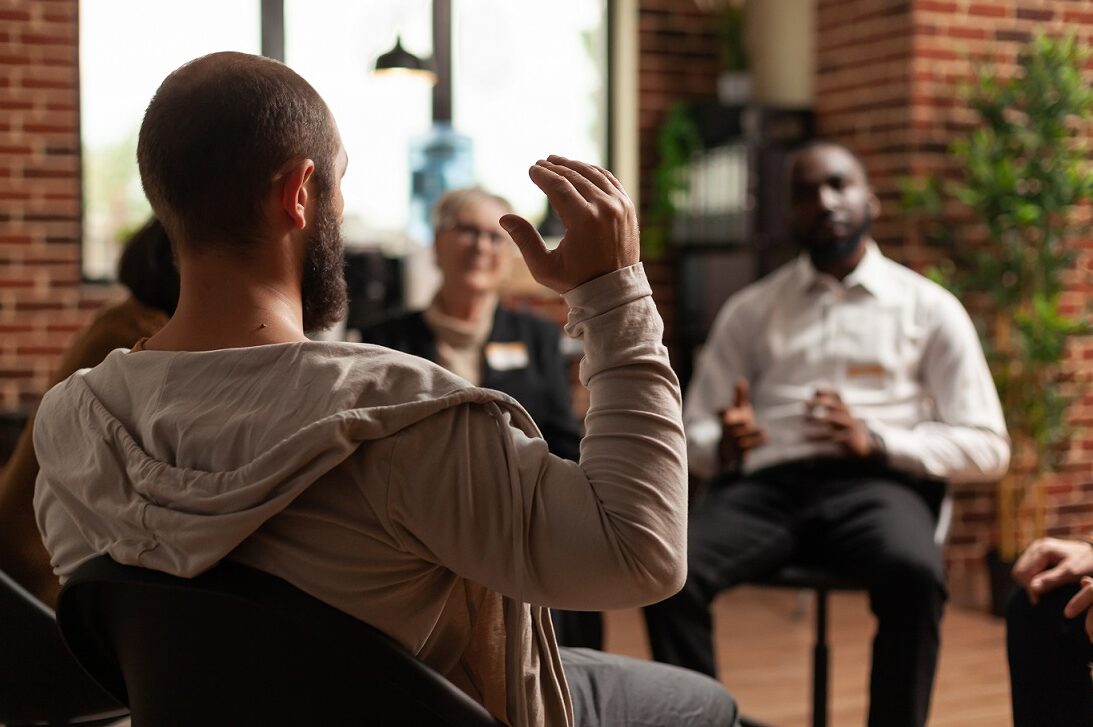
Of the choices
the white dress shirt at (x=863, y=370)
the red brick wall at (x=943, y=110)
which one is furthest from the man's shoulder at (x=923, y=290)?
the red brick wall at (x=943, y=110)

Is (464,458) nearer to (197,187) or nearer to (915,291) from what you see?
(197,187)

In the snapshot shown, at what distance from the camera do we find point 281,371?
1027mm

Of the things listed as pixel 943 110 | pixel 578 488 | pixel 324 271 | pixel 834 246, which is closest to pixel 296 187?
pixel 324 271

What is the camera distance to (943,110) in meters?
4.55

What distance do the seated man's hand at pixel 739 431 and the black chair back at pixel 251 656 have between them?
1.67 meters

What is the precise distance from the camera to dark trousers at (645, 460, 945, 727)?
7.63ft

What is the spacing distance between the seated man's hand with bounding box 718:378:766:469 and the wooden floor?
83 cm

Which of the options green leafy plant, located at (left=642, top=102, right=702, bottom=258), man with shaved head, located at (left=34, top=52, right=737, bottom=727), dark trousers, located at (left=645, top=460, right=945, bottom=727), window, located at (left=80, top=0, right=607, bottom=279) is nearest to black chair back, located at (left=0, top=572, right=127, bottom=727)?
man with shaved head, located at (left=34, top=52, right=737, bottom=727)

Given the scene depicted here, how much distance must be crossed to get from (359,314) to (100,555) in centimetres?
296

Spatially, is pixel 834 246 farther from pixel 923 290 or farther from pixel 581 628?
pixel 581 628

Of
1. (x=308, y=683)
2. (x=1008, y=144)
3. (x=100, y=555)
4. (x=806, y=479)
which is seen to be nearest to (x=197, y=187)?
(x=100, y=555)

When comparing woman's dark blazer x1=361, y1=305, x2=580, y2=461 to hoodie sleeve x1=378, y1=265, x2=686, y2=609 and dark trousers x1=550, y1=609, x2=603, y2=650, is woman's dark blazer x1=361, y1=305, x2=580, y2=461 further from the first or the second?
hoodie sleeve x1=378, y1=265, x2=686, y2=609

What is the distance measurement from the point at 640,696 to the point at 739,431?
128 cm

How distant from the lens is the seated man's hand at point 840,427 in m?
2.57
